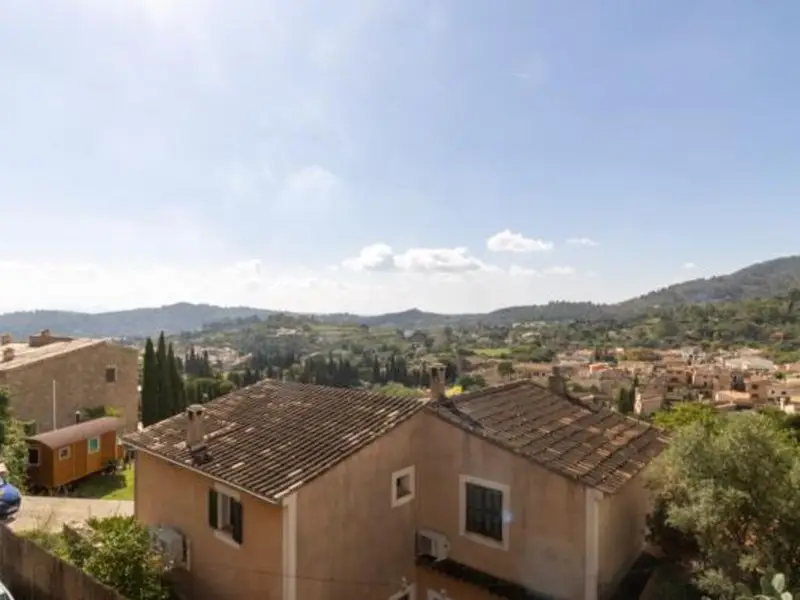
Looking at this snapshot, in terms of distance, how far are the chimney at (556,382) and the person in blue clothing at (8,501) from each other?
15.8m

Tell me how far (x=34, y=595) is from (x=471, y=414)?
8.85 m

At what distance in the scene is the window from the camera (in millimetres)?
11180

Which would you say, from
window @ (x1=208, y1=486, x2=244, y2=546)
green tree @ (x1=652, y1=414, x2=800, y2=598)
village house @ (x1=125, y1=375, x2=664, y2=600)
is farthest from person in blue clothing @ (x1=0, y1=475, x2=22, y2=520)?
green tree @ (x1=652, y1=414, x2=800, y2=598)

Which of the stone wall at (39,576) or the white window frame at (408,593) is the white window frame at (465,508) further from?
the stone wall at (39,576)

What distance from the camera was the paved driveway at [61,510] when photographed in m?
16.9

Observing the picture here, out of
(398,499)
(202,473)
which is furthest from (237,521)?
(398,499)

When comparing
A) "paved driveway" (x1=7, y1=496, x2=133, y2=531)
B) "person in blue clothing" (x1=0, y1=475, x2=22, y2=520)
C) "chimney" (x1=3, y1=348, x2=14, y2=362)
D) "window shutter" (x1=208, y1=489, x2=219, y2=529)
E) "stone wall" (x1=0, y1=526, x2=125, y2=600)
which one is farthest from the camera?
"chimney" (x1=3, y1=348, x2=14, y2=362)

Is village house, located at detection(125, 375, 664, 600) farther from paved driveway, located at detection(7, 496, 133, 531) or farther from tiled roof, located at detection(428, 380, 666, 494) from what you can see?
paved driveway, located at detection(7, 496, 133, 531)

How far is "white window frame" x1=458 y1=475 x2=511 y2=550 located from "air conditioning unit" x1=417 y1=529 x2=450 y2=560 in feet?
1.45

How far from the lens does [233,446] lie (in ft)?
40.0

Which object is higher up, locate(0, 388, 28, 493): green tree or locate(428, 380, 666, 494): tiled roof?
locate(428, 380, 666, 494): tiled roof

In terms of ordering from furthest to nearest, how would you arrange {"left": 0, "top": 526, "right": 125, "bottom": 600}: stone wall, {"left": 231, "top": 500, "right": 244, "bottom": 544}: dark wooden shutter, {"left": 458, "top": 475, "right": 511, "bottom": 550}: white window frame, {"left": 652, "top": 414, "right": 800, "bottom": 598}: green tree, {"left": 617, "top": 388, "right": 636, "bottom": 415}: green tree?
{"left": 617, "top": 388, "right": 636, "bottom": 415}: green tree, {"left": 458, "top": 475, "right": 511, "bottom": 550}: white window frame, {"left": 231, "top": 500, "right": 244, "bottom": 544}: dark wooden shutter, {"left": 0, "top": 526, "right": 125, "bottom": 600}: stone wall, {"left": 652, "top": 414, "right": 800, "bottom": 598}: green tree

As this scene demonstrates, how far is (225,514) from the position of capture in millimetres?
11664

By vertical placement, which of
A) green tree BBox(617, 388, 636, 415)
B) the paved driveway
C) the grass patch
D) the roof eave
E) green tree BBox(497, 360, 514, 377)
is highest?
the roof eave
